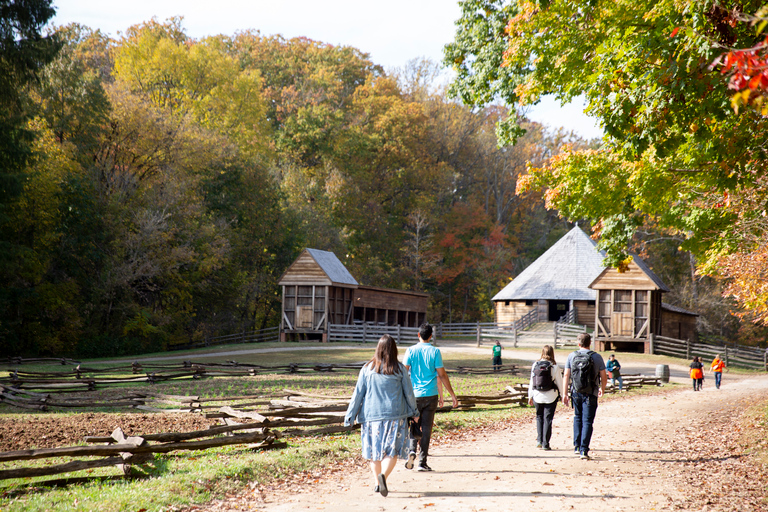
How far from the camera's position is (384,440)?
→ 719 centimetres

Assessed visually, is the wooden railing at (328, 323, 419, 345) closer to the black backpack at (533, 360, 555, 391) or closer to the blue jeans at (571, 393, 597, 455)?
the black backpack at (533, 360, 555, 391)

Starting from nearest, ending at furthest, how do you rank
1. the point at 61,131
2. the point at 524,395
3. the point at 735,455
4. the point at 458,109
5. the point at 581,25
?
the point at 735,455 < the point at 581,25 < the point at 524,395 < the point at 61,131 < the point at 458,109

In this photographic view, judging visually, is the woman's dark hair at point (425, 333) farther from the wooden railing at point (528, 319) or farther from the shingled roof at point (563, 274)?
the wooden railing at point (528, 319)

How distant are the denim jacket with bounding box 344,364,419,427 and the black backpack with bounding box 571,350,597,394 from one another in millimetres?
3224

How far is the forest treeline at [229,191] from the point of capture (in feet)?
105

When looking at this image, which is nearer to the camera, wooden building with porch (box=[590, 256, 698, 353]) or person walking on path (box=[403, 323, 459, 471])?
person walking on path (box=[403, 323, 459, 471])

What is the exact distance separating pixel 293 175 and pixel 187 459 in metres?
43.8

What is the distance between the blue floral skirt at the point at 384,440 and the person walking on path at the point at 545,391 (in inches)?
136

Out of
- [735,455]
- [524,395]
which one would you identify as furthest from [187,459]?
[524,395]

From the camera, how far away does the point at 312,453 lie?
9547 millimetres

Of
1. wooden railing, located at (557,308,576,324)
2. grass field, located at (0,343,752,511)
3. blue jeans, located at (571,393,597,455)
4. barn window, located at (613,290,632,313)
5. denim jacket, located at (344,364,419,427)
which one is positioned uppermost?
barn window, located at (613,290,632,313)

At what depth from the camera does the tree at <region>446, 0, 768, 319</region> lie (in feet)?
28.6

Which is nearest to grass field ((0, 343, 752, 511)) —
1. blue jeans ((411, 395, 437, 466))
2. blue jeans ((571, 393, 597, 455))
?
blue jeans ((411, 395, 437, 466))

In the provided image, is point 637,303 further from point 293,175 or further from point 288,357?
point 293,175
